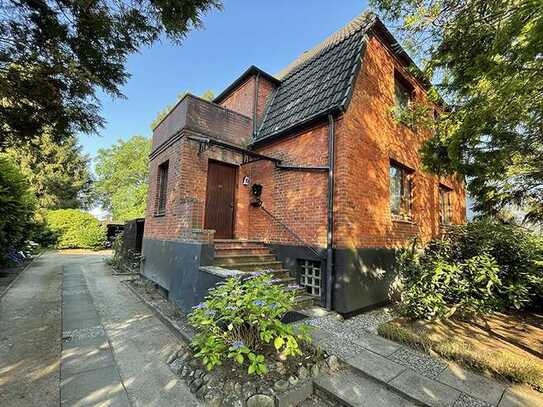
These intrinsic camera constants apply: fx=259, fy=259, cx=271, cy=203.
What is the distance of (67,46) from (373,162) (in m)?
6.25

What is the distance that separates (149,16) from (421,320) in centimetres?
714

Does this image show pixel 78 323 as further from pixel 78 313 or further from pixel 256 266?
pixel 256 266

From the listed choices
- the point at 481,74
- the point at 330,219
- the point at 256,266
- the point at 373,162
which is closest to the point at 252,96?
the point at 373,162

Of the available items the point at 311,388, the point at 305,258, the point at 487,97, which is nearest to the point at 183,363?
the point at 311,388

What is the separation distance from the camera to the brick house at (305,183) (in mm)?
5348

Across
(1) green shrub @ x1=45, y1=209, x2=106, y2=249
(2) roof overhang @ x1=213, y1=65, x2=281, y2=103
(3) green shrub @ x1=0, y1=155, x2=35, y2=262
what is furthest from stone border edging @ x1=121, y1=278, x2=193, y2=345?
(1) green shrub @ x1=45, y1=209, x2=106, y2=249

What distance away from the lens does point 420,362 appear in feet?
10.9

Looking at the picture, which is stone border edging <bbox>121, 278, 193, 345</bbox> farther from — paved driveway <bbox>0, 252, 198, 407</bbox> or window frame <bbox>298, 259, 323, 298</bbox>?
window frame <bbox>298, 259, 323, 298</bbox>

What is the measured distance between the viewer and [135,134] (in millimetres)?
29344

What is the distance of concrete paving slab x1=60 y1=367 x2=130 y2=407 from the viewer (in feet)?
8.85

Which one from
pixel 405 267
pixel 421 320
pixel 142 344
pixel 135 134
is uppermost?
pixel 135 134

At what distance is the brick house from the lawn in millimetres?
1203

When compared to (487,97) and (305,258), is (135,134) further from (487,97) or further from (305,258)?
(487,97)

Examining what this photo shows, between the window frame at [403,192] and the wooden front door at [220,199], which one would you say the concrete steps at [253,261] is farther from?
the window frame at [403,192]
